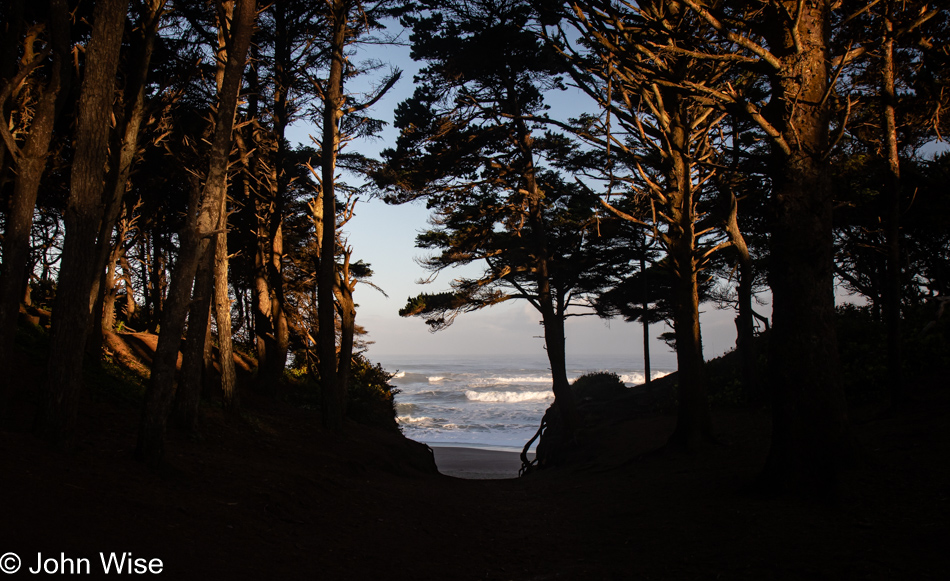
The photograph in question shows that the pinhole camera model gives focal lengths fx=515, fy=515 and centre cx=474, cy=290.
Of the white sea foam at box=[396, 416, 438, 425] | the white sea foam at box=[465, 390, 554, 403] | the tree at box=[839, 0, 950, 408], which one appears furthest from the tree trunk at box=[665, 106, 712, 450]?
the white sea foam at box=[465, 390, 554, 403]

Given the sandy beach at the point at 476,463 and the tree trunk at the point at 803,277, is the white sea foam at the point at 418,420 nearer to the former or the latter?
the sandy beach at the point at 476,463

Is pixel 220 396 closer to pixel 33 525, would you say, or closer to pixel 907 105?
pixel 33 525

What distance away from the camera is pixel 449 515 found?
720 centimetres

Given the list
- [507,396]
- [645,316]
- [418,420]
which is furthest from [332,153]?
[507,396]

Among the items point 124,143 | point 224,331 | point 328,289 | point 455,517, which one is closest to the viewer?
point 455,517

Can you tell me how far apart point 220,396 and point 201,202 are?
6.48 metres

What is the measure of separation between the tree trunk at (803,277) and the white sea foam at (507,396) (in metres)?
36.7

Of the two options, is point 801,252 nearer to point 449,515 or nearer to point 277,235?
point 449,515

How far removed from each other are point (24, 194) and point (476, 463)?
16028 millimetres

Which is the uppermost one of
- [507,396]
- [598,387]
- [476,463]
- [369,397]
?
[598,387]

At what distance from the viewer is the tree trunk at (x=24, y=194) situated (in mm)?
6004

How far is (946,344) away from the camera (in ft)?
31.0

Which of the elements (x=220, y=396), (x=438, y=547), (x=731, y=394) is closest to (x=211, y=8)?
(x=220, y=396)

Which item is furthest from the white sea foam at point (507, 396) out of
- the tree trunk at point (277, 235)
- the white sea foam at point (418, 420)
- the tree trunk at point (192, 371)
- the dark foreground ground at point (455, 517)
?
the tree trunk at point (192, 371)
